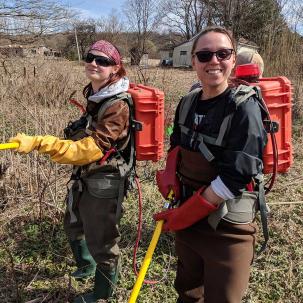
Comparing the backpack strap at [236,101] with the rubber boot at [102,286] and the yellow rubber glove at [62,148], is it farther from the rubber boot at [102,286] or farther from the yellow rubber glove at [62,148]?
the rubber boot at [102,286]

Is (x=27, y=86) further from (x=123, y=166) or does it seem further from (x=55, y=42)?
(x=123, y=166)

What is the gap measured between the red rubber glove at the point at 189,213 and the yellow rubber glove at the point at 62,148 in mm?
563

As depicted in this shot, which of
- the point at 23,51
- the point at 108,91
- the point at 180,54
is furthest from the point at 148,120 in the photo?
the point at 180,54

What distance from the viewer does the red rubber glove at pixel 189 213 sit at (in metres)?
1.63

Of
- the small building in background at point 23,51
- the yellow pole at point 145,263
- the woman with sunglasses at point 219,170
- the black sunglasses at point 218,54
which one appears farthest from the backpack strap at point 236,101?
the small building in background at point 23,51

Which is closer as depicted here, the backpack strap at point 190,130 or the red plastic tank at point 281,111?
the backpack strap at point 190,130

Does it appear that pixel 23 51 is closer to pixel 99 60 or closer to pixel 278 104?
pixel 99 60

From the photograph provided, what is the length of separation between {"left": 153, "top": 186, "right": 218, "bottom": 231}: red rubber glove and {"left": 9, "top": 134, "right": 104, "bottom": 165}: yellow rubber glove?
56 cm

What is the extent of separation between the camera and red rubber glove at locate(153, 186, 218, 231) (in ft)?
5.34

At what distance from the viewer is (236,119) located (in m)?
1.58

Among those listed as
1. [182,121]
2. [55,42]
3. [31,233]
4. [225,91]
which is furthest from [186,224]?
[55,42]

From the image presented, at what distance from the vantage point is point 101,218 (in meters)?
2.32

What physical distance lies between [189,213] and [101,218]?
0.82 meters

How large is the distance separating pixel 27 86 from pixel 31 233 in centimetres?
387
